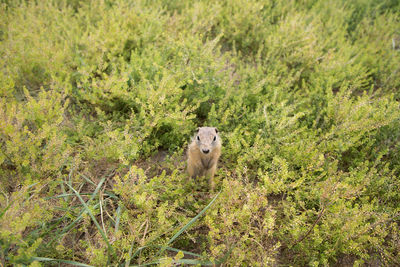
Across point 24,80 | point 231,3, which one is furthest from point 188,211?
point 231,3

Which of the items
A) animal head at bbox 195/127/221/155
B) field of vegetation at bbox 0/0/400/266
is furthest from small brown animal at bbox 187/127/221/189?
field of vegetation at bbox 0/0/400/266

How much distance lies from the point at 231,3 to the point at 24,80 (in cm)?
453

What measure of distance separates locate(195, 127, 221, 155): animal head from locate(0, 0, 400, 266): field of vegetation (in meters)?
0.31

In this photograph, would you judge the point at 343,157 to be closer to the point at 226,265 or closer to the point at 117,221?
the point at 226,265

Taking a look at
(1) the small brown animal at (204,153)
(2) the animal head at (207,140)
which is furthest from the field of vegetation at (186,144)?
(2) the animal head at (207,140)

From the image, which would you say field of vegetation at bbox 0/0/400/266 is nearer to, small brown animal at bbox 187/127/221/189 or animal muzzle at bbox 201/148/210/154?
small brown animal at bbox 187/127/221/189

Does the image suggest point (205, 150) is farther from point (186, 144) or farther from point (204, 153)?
point (186, 144)

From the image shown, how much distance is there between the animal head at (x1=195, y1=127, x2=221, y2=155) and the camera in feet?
8.84

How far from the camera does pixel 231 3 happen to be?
536 centimetres

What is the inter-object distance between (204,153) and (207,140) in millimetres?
169

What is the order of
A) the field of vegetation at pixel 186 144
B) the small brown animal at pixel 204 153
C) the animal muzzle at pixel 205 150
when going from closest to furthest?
the field of vegetation at pixel 186 144 < the animal muzzle at pixel 205 150 < the small brown animal at pixel 204 153

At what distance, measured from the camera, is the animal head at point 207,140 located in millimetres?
2693

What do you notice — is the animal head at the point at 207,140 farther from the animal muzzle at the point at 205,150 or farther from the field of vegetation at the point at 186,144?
the field of vegetation at the point at 186,144

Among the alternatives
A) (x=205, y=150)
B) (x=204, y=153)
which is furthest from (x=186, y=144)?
(x=205, y=150)
